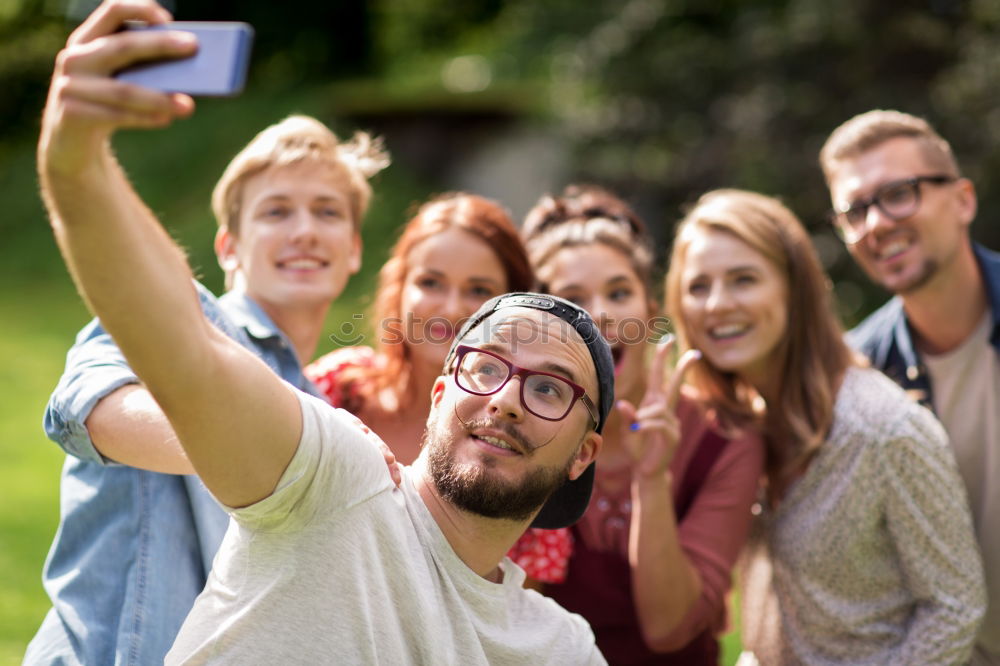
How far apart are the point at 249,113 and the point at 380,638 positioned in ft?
51.5

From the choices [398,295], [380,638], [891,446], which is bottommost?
[380,638]

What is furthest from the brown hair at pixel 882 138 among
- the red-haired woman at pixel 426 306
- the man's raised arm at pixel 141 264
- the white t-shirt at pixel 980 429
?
the man's raised arm at pixel 141 264

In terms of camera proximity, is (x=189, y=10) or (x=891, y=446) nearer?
(x=891, y=446)

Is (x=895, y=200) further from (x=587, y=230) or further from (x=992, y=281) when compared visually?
(x=587, y=230)

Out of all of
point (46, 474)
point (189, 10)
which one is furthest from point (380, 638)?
point (189, 10)

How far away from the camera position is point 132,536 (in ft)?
8.36

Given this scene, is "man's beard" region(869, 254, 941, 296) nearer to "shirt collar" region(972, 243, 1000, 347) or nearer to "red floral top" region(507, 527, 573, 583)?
"shirt collar" region(972, 243, 1000, 347)

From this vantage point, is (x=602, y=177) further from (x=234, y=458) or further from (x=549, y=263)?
(x=234, y=458)

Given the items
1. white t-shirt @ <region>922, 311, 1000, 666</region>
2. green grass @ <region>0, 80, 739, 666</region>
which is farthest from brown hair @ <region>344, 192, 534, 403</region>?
white t-shirt @ <region>922, 311, 1000, 666</region>

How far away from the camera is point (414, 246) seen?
3.72 meters

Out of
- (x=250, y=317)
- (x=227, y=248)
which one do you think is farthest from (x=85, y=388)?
(x=227, y=248)

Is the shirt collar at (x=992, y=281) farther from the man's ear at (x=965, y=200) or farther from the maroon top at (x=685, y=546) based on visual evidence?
the maroon top at (x=685, y=546)

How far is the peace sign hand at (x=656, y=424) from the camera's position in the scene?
3.23 m

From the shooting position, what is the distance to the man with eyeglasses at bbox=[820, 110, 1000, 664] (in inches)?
154
